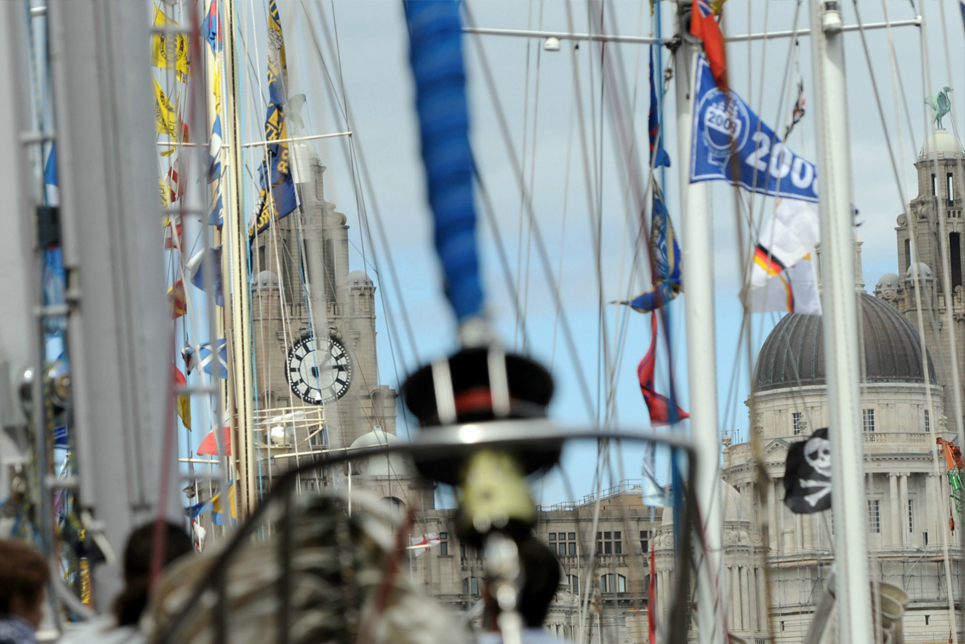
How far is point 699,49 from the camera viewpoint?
35.3 ft

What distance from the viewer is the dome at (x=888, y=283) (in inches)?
4643

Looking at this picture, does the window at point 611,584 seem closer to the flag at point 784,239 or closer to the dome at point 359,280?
the flag at point 784,239

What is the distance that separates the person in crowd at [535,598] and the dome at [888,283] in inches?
4683

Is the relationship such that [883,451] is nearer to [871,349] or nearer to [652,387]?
[871,349]

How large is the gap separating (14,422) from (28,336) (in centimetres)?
23

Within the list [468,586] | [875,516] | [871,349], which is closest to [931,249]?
[871,349]

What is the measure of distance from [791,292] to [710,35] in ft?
6.86

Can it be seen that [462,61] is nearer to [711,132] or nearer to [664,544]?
[711,132]

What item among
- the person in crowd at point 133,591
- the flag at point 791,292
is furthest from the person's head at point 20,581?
the flag at point 791,292

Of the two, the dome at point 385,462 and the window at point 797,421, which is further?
the window at point 797,421

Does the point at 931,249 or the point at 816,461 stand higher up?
the point at 931,249

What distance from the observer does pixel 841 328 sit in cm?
908

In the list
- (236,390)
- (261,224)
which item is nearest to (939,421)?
(261,224)

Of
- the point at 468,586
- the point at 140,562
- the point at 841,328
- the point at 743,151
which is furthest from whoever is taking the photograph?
the point at 468,586
